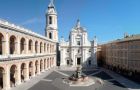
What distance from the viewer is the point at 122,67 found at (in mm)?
55344

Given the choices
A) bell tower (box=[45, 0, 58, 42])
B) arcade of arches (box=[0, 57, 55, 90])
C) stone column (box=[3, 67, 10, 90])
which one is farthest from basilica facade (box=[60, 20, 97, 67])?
stone column (box=[3, 67, 10, 90])

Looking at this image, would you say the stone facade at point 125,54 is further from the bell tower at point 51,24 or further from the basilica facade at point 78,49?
the bell tower at point 51,24

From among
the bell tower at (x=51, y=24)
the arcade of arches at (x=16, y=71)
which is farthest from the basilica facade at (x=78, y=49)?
the arcade of arches at (x=16, y=71)

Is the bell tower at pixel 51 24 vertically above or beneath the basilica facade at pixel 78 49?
above

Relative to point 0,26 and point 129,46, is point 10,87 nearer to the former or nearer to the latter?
point 0,26

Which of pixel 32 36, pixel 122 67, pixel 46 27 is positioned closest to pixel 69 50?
pixel 46 27

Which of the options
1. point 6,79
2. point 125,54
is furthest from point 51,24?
point 6,79

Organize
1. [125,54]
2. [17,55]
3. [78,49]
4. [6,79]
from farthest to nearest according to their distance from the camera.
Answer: [78,49]
[125,54]
[17,55]
[6,79]

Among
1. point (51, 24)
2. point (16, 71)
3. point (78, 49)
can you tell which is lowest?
point (16, 71)

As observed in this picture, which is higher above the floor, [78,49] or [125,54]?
[78,49]

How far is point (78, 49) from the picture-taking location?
72.1 metres

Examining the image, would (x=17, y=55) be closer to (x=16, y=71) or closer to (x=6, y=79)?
(x=16, y=71)

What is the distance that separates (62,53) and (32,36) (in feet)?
88.0

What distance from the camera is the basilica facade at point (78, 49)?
71188 millimetres
